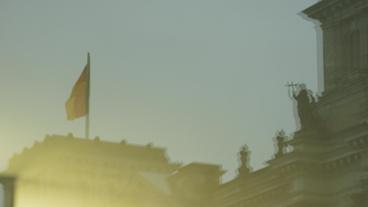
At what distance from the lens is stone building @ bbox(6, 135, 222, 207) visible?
74062 millimetres

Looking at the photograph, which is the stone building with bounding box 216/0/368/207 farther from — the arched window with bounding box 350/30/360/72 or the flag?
the flag

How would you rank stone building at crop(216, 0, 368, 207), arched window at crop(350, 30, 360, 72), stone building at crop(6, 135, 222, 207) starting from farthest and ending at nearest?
1. stone building at crop(6, 135, 222, 207)
2. arched window at crop(350, 30, 360, 72)
3. stone building at crop(216, 0, 368, 207)

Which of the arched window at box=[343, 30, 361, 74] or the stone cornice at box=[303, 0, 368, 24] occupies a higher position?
the stone cornice at box=[303, 0, 368, 24]

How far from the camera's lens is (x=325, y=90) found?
57.5 meters

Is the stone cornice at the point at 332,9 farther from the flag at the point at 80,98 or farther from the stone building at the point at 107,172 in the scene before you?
the flag at the point at 80,98

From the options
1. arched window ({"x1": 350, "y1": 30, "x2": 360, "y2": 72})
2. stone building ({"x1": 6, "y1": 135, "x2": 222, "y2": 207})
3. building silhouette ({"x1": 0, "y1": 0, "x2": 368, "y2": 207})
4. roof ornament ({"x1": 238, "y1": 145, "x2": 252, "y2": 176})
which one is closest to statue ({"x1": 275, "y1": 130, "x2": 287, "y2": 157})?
building silhouette ({"x1": 0, "y1": 0, "x2": 368, "y2": 207})

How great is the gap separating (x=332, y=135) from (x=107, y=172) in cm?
3350

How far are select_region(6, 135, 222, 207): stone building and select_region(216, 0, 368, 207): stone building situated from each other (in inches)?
539

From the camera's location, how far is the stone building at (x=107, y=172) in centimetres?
7406

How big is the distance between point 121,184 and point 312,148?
29.4 meters

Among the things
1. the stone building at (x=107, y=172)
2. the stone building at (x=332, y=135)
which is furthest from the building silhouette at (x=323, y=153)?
the stone building at (x=107, y=172)

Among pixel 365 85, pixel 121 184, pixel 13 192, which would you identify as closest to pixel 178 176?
pixel 121 184

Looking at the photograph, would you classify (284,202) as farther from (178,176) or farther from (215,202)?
(178,176)

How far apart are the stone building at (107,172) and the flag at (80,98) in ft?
13.1
